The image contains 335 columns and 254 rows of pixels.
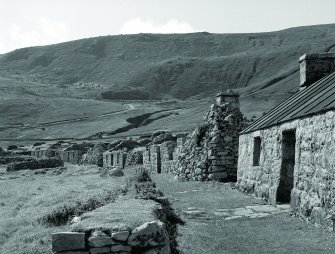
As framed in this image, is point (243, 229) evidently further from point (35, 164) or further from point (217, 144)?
point (35, 164)

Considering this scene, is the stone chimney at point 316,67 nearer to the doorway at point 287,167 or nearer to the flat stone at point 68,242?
the doorway at point 287,167

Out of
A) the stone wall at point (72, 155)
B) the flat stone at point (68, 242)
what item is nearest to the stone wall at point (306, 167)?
the flat stone at point (68, 242)

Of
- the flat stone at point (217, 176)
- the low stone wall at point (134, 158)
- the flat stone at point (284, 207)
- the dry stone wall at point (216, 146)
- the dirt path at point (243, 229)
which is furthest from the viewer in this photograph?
the low stone wall at point (134, 158)

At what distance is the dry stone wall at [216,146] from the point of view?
18.3 metres

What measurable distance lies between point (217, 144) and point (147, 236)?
1248 cm

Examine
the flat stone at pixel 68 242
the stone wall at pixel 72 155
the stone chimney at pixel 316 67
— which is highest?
the stone chimney at pixel 316 67

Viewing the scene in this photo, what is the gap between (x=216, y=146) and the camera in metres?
18.4

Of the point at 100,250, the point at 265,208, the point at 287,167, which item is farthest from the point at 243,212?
the point at 100,250

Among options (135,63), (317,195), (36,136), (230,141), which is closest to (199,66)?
(135,63)

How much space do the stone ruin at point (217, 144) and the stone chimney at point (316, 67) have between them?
4544 millimetres

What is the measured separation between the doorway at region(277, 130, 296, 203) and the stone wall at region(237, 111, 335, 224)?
83mm

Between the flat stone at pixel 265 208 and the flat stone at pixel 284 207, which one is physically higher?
the flat stone at pixel 284 207

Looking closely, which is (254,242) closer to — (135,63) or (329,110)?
(329,110)

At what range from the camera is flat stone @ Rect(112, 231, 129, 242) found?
6180mm
